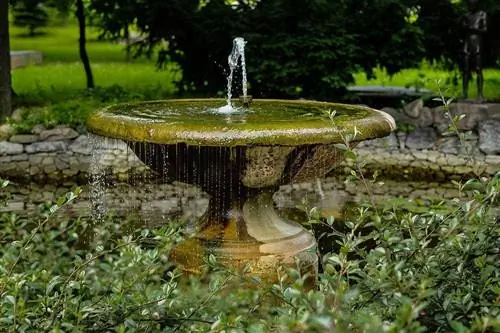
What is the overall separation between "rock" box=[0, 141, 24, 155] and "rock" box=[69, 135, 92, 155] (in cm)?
64

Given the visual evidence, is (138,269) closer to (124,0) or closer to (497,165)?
(497,165)

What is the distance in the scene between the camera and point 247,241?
16.7ft

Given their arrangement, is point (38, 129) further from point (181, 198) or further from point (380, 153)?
point (380, 153)

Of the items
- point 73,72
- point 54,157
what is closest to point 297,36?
point 54,157

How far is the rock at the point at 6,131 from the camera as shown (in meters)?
10.3

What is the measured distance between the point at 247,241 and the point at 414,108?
6464 mm

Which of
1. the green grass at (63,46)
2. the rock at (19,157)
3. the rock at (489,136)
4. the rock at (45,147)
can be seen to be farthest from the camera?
the green grass at (63,46)

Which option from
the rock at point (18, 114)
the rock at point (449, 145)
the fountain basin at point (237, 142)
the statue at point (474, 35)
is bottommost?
the rock at point (449, 145)

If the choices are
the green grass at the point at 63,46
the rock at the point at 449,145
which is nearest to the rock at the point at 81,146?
the rock at the point at 449,145

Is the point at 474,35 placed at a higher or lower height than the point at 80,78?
higher

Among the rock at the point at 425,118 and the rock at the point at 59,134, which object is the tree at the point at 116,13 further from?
the rock at the point at 425,118

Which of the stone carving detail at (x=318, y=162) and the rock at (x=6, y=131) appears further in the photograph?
the rock at (x=6, y=131)

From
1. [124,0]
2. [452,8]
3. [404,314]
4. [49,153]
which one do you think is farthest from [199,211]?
[404,314]

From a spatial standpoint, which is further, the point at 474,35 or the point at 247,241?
the point at 474,35
